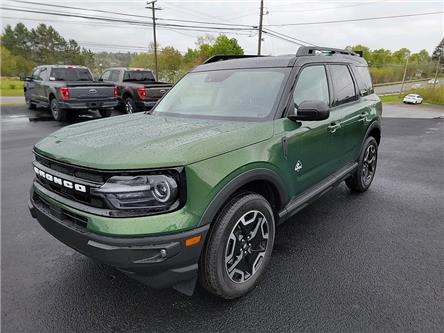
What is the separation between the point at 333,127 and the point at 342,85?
2.66 ft

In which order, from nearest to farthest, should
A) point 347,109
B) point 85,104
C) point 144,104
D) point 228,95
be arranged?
1. point 228,95
2. point 347,109
3. point 85,104
4. point 144,104

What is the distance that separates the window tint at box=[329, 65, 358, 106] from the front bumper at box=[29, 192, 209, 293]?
2.53 metres

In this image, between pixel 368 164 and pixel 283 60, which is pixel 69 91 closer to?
pixel 283 60

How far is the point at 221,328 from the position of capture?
2135mm

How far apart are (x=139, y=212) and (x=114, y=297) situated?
1.03 meters

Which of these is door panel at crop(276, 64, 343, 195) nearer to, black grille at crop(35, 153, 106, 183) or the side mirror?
the side mirror

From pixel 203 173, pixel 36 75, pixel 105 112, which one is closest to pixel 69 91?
pixel 105 112

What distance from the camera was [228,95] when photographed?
121 inches

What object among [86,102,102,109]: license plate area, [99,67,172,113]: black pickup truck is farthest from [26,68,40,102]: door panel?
[86,102,102,109]: license plate area

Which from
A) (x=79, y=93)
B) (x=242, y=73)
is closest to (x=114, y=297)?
(x=242, y=73)

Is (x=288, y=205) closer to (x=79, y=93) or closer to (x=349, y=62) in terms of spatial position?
(x=349, y=62)

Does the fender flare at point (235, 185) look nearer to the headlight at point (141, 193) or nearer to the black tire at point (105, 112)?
the headlight at point (141, 193)

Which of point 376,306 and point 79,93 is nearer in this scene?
A: point 376,306

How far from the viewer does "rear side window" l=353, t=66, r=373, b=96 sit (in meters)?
4.26
